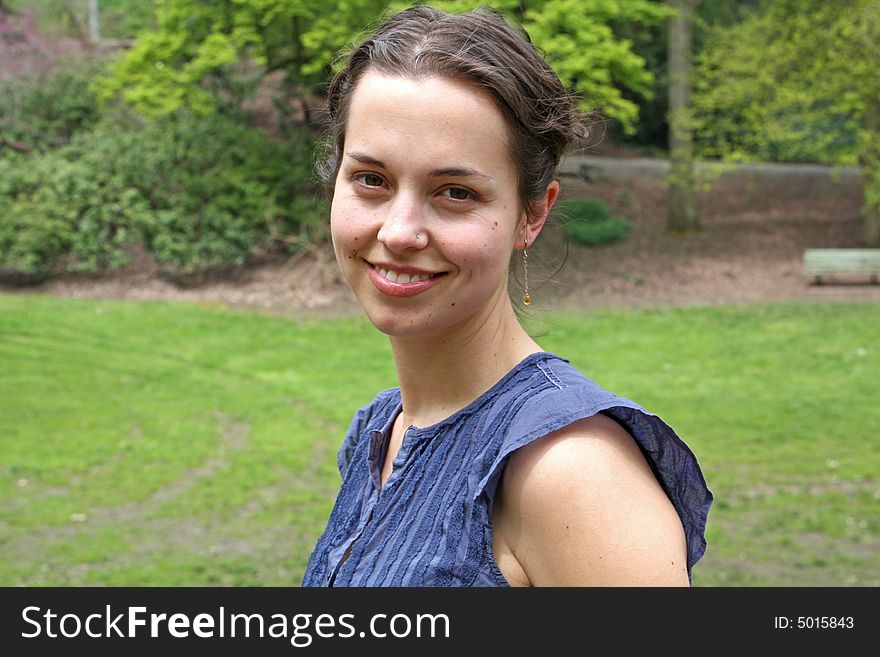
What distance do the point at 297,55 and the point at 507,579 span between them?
693 inches

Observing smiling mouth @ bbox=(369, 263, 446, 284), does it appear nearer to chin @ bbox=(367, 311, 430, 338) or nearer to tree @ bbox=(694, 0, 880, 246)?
chin @ bbox=(367, 311, 430, 338)

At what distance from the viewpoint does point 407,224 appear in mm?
1771

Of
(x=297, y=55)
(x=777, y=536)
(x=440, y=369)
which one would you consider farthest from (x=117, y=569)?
(x=297, y=55)

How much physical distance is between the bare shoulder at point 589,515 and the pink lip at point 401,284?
0.34 metres

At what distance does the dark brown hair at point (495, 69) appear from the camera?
5.82 ft

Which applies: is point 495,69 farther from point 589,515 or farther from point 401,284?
point 589,515

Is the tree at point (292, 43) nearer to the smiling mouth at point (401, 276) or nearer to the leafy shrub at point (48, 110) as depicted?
the leafy shrub at point (48, 110)

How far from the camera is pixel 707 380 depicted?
38.5ft

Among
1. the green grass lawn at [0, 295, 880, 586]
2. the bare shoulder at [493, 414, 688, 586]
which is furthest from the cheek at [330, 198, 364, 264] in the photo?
the green grass lawn at [0, 295, 880, 586]

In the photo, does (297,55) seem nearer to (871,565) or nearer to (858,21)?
(858,21)

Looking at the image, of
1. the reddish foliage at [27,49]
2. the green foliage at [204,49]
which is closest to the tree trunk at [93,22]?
the reddish foliage at [27,49]

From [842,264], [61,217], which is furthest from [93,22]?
[842,264]

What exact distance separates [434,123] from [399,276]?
0.26 meters

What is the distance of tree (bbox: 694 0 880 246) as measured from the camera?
16453 millimetres
